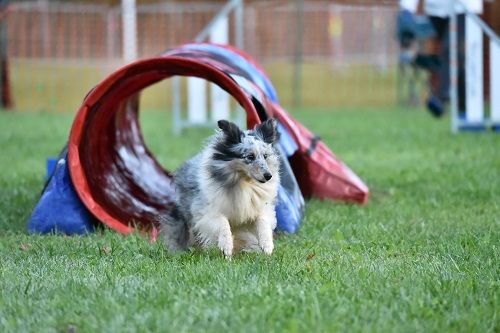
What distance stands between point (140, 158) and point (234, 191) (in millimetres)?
2989

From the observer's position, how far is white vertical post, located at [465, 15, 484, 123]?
1396cm

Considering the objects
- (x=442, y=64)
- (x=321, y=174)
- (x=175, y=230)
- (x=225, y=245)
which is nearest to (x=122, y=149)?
(x=321, y=174)

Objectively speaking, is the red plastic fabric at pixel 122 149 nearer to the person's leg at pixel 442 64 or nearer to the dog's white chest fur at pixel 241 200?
the dog's white chest fur at pixel 241 200

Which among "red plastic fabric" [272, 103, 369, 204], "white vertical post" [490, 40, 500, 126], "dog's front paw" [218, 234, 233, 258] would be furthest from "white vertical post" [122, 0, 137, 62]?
"dog's front paw" [218, 234, 233, 258]

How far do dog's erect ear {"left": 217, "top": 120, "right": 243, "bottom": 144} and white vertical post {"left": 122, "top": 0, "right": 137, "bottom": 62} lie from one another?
1825cm

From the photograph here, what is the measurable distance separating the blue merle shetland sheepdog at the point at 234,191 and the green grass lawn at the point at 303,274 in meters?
0.16

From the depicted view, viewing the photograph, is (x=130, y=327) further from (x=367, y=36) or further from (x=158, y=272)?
(x=367, y=36)

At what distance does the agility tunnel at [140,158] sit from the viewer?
688cm

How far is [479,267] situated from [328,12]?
22.3m

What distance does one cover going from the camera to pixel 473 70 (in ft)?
46.5

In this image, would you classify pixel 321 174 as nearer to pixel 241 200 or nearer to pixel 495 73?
pixel 241 200

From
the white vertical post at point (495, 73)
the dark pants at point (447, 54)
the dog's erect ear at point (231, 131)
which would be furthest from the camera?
the dark pants at point (447, 54)

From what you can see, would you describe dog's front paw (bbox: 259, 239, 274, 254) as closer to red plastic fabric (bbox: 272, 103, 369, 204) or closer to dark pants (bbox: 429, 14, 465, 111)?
red plastic fabric (bbox: 272, 103, 369, 204)

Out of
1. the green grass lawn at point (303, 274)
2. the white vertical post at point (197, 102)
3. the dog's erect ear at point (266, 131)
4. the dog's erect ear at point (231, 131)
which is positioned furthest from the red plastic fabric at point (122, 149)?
the white vertical post at point (197, 102)
